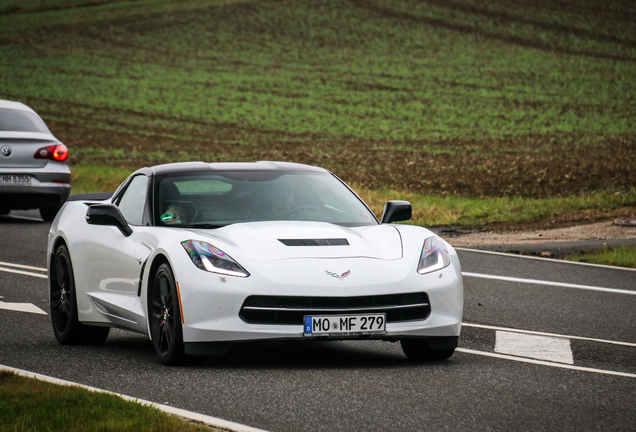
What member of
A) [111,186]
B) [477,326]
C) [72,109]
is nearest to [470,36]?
[72,109]

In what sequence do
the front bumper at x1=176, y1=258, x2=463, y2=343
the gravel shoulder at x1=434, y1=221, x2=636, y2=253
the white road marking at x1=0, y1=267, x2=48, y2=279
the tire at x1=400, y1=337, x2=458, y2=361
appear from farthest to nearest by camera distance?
the gravel shoulder at x1=434, y1=221, x2=636, y2=253 → the white road marking at x1=0, y1=267, x2=48, y2=279 → the tire at x1=400, y1=337, x2=458, y2=361 → the front bumper at x1=176, y1=258, x2=463, y2=343

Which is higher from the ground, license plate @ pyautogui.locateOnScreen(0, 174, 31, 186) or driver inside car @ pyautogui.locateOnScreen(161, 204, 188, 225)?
driver inside car @ pyautogui.locateOnScreen(161, 204, 188, 225)

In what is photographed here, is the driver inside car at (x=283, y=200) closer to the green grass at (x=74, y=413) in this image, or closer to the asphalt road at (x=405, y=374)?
the asphalt road at (x=405, y=374)

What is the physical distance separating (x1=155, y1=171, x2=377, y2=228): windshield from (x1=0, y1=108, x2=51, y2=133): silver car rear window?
9808 millimetres

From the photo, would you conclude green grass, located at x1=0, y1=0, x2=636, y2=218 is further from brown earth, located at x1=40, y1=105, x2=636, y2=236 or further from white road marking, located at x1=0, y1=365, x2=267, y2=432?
white road marking, located at x1=0, y1=365, x2=267, y2=432

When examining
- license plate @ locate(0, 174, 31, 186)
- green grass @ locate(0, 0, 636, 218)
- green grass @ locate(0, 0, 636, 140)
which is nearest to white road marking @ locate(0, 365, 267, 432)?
license plate @ locate(0, 174, 31, 186)

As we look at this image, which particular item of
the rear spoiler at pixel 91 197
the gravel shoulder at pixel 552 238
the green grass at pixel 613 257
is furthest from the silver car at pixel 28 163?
the green grass at pixel 613 257

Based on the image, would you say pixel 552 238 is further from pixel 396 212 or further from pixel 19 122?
pixel 19 122

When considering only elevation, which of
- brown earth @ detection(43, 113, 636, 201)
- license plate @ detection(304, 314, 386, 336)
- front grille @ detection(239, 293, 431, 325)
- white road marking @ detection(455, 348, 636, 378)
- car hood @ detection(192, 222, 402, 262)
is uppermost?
car hood @ detection(192, 222, 402, 262)

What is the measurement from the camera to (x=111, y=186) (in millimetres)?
23219

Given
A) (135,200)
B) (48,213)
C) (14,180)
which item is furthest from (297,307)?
(48,213)

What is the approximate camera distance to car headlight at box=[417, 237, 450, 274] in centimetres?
691

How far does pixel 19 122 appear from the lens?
1712 cm

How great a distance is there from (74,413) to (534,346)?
396 cm
